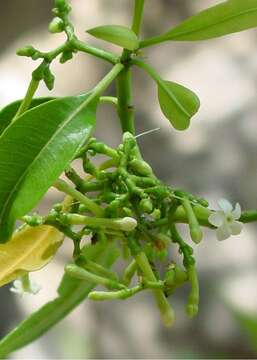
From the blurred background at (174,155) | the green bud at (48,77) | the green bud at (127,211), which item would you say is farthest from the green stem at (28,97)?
the blurred background at (174,155)

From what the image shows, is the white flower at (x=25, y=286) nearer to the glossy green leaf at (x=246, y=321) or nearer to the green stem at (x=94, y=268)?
the green stem at (x=94, y=268)

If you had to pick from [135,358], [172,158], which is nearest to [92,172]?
[135,358]

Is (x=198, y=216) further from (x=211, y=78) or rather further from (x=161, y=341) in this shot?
(x=211, y=78)

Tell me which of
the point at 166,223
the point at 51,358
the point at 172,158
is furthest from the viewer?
the point at 172,158

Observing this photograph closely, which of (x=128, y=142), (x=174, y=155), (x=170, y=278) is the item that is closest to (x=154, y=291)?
(x=170, y=278)

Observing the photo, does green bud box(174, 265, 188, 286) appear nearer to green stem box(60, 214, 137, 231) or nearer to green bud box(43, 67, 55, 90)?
green stem box(60, 214, 137, 231)

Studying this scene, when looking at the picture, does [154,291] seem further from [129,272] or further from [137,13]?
[137,13]

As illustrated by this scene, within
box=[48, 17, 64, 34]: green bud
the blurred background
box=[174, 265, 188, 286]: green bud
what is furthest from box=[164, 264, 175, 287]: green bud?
the blurred background
